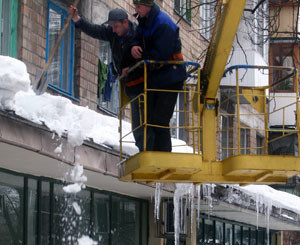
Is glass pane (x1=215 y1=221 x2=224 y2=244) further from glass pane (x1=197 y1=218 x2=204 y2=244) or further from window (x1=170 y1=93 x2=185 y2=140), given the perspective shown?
window (x1=170 y1=93 x2=185 y2=140)

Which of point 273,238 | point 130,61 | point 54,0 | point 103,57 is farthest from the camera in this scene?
point 273,238

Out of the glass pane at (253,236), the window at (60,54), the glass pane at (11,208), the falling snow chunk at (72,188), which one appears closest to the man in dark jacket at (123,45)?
the glass pane at (11,208)

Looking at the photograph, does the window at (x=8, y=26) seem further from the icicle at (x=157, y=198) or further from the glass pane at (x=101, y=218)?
the glass pane at (x=101, y=218)

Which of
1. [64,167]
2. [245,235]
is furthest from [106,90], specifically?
[245,235]

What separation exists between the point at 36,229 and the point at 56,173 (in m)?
0.81

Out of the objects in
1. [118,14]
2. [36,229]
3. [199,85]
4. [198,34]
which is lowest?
[36,229]

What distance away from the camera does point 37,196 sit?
11.5 meters

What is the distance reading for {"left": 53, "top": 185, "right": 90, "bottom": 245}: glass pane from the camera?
11.9 m

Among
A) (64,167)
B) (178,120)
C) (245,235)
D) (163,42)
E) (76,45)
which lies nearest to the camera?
(163,42)

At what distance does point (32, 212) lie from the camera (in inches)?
447

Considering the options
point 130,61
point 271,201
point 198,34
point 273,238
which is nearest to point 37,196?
point 130,61

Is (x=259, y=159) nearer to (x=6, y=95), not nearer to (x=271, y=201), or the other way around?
(x=6, y=95)

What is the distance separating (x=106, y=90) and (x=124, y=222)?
223 centimetres

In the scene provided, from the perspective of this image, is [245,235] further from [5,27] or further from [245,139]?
[5,27]
